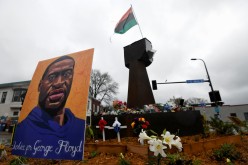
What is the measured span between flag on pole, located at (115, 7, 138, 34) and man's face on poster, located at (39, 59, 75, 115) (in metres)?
8.10

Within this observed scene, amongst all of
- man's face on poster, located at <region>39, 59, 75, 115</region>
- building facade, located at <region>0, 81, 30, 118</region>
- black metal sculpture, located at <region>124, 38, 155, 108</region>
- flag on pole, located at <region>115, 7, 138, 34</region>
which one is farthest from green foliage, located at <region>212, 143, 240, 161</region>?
building facade, located at <region>0, 81, 30, 118</region>

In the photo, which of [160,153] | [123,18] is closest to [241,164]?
[160,153]

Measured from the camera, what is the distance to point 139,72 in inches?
401

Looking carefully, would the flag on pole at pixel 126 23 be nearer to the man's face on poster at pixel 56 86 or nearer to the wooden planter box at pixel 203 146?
the man's face on poster at pixel 56 86

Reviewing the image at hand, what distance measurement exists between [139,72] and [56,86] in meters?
6.72

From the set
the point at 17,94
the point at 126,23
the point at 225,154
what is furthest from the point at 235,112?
the point at 17,94

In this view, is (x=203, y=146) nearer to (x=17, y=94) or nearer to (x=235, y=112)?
(x=17, y=94)

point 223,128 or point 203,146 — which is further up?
point 223,128

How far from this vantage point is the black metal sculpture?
9391 millimetres

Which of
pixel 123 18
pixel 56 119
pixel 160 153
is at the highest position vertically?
pixel 123 18

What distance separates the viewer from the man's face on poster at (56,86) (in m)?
3.83

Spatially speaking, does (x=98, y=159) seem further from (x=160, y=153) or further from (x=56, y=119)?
(x=160, y=153)

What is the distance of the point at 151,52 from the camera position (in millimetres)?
10750

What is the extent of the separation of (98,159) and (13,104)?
28.8 m
